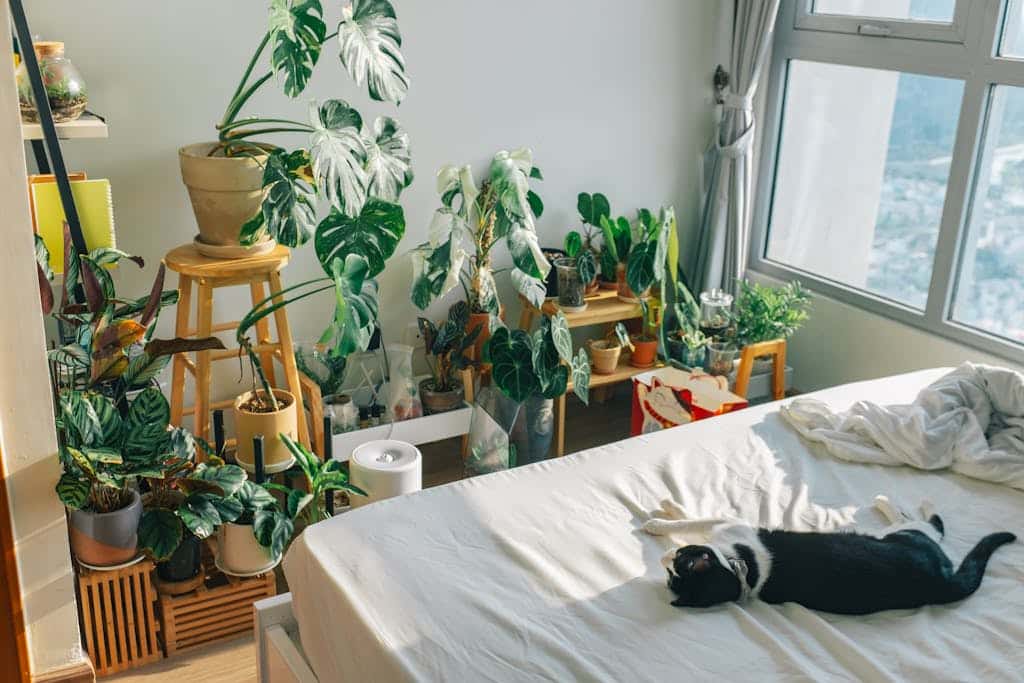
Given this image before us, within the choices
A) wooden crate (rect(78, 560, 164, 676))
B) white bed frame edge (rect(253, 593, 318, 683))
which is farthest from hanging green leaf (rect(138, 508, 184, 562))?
white bed frame edge (rect(253, 593, 318, 683))

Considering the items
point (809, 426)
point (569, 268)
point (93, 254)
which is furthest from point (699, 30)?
point (93, 254)

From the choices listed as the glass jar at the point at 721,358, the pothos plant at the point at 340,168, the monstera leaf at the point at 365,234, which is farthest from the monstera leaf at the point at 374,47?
the glass jar at the point at 721,358

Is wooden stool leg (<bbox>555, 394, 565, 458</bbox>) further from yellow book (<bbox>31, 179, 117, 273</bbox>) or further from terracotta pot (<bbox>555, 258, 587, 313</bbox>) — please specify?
yellow book (<bbox>31, 179, 117, 273</bbox>)

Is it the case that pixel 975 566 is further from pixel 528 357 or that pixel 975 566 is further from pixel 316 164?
pixel 316 164

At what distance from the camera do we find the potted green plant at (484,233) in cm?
313

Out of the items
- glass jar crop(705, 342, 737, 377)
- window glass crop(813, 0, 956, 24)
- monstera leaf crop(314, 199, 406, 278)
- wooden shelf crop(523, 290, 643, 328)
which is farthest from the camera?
glass jar crop(705, 342, 737, 377)

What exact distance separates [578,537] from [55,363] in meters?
1.33

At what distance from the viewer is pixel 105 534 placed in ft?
8.05

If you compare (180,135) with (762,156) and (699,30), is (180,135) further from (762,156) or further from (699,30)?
(762,156)

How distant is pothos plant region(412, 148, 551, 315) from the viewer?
3.13 meters

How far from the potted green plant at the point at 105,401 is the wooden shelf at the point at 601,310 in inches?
54.4

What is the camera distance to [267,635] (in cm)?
Answer: 223

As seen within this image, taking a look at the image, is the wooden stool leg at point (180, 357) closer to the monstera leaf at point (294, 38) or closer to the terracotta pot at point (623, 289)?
the monstera leaf at point (294, 38)

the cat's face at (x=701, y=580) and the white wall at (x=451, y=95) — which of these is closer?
the cat's face at (x=701, y=580)
